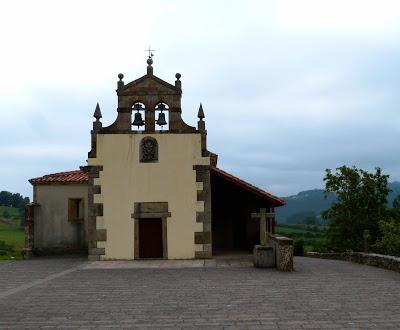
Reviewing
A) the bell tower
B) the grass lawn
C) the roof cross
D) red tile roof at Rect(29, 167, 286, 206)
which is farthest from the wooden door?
the grass lawn

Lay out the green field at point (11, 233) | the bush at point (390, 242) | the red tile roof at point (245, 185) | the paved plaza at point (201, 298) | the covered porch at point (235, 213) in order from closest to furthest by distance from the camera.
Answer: the paved plaza at point (201, 298) < the red tile roof at point (245, 185) < the covered porch at point (235, 213) < the bush at point (390, 242) < the green field at point (11, 233)

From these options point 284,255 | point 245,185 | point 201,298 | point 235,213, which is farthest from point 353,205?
point 201,298

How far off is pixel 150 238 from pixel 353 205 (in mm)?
24576

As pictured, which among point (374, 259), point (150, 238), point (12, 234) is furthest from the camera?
point (12, 234)

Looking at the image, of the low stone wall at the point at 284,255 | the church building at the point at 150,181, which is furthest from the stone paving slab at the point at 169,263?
the low stone wall at the point at 284,255

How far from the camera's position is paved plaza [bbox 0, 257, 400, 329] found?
291 inches

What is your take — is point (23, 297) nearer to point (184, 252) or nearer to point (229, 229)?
point (184, 252)

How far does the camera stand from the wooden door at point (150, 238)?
18.6 metres

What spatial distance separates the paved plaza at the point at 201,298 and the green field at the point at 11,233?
21.1 meters

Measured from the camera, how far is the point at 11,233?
5272 centimetres

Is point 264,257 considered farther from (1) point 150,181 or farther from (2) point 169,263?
(1) point 150,181

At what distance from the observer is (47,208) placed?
72.2ft

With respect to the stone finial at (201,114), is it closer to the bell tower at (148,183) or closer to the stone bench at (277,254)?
the bell tower at (148,183)

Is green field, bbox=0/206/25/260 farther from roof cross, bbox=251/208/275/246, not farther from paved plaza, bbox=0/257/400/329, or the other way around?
paved plaza, bbox=0/257/400/329
